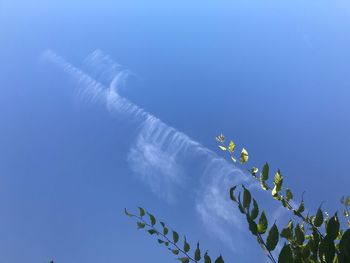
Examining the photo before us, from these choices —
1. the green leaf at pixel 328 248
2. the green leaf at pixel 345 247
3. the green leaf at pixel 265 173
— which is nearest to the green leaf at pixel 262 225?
the green leaf at pixel 328 248

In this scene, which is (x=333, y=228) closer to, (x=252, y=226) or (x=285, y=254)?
(x=285, y=254)

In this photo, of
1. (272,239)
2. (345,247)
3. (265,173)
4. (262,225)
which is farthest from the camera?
(265,173)

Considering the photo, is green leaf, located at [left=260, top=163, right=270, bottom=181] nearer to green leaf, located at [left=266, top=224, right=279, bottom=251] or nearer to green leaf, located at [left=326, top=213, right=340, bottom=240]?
green leaf, located at [left=266, top=224, right=279, bottom=251]

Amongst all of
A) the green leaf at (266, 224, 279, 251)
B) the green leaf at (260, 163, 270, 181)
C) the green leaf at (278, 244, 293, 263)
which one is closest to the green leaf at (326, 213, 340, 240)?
the green leaf at (278, 244, 293, 263)

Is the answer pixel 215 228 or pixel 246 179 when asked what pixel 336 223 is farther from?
pixel 215 228

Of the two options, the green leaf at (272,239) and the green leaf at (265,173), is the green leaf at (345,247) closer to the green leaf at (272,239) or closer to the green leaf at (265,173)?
the green leaf at (272,239)

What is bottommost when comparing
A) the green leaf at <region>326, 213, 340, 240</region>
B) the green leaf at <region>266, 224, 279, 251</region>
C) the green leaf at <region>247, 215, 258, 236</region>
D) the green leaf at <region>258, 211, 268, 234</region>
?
the green leaf at <region>326, 213, 340, 240</region>

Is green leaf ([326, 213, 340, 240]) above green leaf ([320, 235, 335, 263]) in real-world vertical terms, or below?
above

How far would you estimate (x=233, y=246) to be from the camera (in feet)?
36.9

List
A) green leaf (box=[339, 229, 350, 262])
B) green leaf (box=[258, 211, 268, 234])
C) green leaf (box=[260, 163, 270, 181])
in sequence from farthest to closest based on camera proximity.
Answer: green leaf (box=[260, 163, 270, 181]) < green leaf (box=[258, 211, 268, 234]) < green leaf (box=[339, 229, 350, 262])

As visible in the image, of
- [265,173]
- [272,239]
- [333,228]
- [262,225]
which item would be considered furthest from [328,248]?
[265,173]

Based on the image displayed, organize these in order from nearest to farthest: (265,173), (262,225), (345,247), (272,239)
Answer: (345,247) < (272,239) < (262,225) < (265,173)

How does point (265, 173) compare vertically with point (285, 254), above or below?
above

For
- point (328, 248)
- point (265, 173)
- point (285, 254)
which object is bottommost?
point (285, 254)
